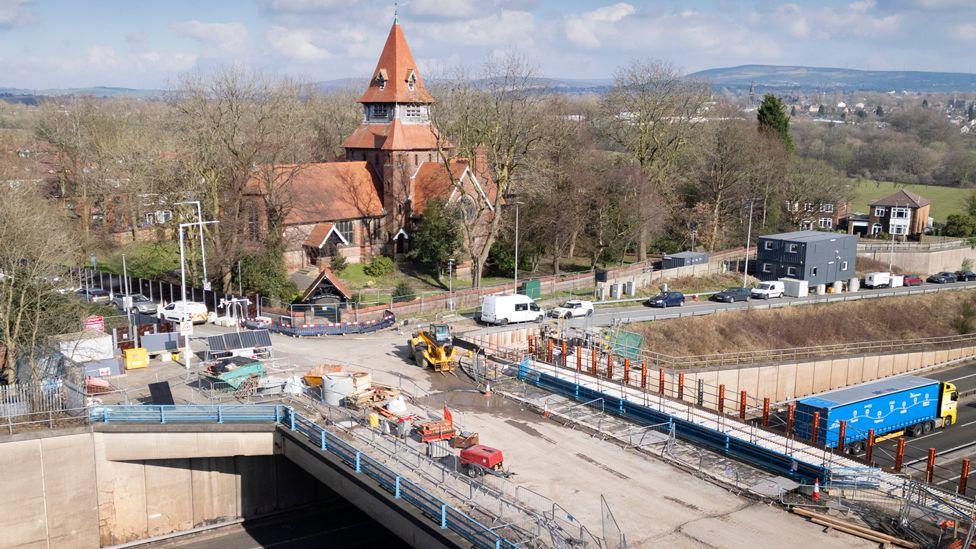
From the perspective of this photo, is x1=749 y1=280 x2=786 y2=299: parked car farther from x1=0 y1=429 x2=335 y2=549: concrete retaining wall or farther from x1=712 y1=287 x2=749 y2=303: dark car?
x1=0 y1=429 x2=335 y2=549: concrete retaining wall

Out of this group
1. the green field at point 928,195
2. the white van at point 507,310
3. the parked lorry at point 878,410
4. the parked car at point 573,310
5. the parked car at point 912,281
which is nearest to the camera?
the parked lorry at point 878,410

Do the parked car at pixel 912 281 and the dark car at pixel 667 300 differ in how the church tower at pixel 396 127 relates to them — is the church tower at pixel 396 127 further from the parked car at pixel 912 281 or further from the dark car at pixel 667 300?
the parked car at pixel 912 281

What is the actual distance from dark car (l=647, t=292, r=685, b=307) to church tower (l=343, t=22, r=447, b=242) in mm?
20062

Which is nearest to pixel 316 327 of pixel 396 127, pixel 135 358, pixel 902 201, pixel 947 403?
A: pixel 135 358

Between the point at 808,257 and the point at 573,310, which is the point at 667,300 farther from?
the point at 808,257

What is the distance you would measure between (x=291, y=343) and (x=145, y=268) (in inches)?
846

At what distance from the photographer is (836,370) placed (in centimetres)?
4847

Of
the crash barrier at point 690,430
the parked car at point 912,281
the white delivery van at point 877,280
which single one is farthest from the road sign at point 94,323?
the parked car at point 912,281

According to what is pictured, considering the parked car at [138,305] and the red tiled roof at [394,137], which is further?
Result: the red tiled roof at [394,137]

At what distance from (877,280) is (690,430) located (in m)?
44.9

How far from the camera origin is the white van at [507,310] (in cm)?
4378

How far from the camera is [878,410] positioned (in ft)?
112

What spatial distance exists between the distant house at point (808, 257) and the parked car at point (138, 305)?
45781 mm

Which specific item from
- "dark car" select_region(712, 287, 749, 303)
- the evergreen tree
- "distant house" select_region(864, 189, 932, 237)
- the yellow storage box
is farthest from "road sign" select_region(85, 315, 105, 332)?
"distant house" select_region(864, 189, 932, 237)
